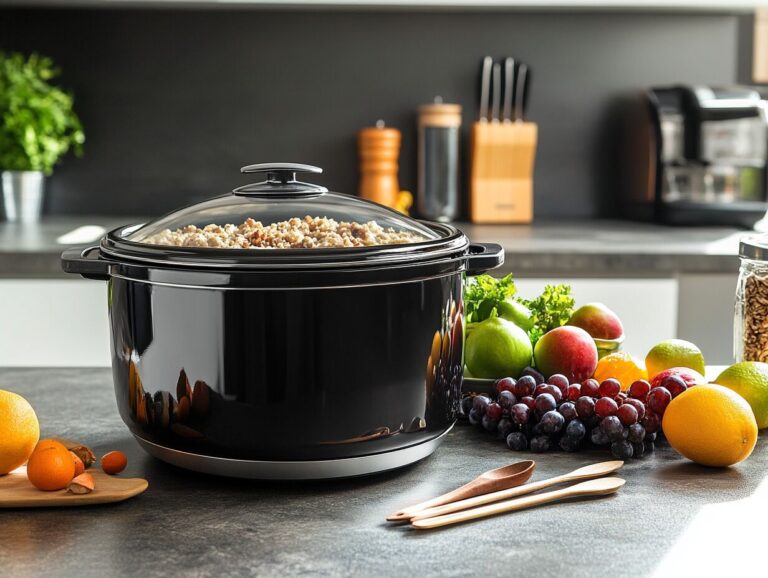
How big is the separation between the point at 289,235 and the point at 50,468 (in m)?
0.31

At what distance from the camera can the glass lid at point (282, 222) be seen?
0.93 meters

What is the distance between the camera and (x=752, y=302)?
119cm

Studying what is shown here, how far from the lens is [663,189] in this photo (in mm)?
2787

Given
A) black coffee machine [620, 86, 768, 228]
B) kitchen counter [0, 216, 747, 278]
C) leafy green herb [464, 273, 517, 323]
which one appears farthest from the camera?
black coffee machine [620, 86, 768, 228]

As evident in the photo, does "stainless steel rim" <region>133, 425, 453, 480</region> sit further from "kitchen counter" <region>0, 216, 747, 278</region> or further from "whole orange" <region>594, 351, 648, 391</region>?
"kitchen counter" <region>0, 216, 747, 278</region>

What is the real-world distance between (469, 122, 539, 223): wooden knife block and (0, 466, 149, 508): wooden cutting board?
222 centimetres

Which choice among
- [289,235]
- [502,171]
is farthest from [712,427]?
[502,171]

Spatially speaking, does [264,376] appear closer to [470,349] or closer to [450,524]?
[450,524]

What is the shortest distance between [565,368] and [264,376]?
0.42m

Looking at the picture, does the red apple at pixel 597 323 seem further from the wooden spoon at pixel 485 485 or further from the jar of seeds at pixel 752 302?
the wooden spoon at pixel 485 485

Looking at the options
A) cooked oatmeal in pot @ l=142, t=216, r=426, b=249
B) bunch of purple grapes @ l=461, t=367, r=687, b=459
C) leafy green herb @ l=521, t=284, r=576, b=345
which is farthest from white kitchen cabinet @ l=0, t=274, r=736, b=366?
cooked oatmeal in pot @ l=142, t=216, r=426, b=249

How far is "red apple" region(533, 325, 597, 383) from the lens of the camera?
1133mm

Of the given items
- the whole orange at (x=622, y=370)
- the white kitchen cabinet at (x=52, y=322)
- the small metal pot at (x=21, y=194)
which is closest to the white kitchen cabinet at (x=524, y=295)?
the white kitchen cabinet at (x=52, y=322)

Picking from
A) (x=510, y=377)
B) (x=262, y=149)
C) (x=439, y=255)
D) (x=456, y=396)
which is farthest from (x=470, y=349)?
(x=262, y=149)
